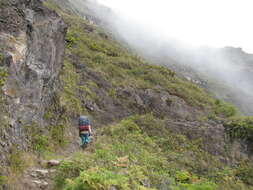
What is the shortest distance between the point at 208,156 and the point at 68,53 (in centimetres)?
1367

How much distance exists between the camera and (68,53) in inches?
962

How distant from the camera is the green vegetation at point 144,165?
280 inches

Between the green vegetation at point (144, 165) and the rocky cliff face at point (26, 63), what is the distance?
199 cm

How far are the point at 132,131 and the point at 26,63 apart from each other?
827 cm

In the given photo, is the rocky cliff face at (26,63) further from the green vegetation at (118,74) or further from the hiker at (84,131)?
the green vegetation at (118,74)

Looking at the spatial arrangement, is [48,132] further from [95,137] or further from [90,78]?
[90,78]

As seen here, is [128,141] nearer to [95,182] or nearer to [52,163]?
[52,163]

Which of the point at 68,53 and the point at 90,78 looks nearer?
the point at 90,78

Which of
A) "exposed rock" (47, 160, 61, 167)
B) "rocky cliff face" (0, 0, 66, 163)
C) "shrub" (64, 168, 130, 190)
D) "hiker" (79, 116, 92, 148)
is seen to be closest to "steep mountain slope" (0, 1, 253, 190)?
"shrub" (64, 168, 130, 190)

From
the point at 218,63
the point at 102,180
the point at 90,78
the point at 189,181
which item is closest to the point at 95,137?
the point at 189,181

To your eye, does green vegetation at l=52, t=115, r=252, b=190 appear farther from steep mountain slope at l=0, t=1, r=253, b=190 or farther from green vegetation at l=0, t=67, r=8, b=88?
green vegetation at l=0, t=67, r=8, b=88

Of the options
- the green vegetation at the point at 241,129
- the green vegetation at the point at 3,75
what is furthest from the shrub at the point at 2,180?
the green vegetation at the point at 241,129

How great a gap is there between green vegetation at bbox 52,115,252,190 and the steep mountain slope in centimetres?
3

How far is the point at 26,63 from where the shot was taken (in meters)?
10.4
